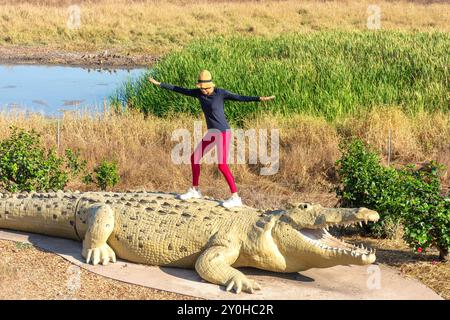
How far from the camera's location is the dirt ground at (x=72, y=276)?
251 inches

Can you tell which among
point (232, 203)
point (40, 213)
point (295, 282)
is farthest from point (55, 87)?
point (295, 282)

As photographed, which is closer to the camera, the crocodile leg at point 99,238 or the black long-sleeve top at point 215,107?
the crocodile leg at point 99,238

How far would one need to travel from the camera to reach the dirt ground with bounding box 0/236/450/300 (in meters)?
6.38

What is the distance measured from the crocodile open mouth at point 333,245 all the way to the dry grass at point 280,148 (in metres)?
2.57

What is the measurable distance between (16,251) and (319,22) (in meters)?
30.8

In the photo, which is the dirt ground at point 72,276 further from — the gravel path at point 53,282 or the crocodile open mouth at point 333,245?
the crocodile open mouth at point 333,245

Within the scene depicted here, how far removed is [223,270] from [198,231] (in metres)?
0.60

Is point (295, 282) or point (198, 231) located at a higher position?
point (198, 231)

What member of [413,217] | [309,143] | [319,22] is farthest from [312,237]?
[319,22]

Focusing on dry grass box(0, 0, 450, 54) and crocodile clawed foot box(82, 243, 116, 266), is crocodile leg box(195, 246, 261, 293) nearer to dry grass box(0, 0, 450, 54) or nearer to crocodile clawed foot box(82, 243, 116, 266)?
crocodile clawed foot box(82, 243, 116, 266)

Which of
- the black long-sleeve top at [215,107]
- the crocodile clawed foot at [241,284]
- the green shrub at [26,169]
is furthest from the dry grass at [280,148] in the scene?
the crocodile clawed foot at [241,284]

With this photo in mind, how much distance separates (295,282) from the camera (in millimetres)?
6746

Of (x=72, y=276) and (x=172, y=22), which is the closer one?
(x=72, y=276)

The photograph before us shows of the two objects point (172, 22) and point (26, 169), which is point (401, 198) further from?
point (172, 22)
